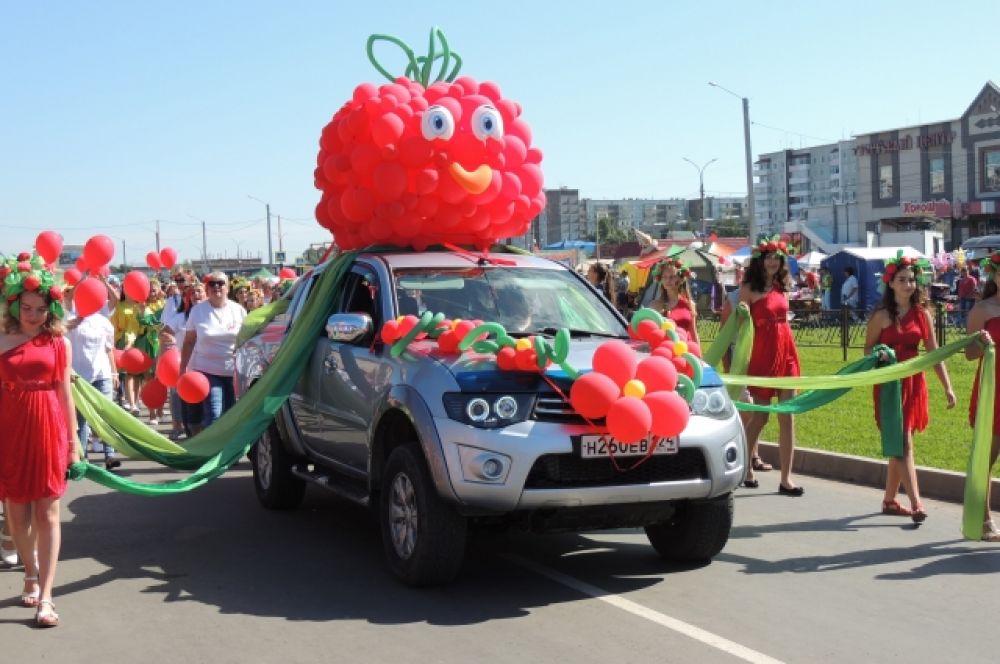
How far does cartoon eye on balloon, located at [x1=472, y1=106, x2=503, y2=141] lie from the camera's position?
26.9ft

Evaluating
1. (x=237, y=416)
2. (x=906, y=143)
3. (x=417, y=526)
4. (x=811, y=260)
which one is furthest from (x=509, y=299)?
(x=906, y=143)

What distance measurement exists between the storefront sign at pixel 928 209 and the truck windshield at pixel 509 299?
223 ft

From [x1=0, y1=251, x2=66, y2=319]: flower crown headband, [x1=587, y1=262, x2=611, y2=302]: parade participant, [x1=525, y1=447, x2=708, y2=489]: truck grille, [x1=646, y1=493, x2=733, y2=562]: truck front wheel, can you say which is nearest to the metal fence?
[x1=587, y1=262, x2=611, y2=302]: parade participant

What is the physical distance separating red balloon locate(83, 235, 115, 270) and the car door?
5.34 ft

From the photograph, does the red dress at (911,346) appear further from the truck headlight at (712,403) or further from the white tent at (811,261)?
the white tent at (811,261)

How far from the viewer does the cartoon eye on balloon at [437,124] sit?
8.03 metres

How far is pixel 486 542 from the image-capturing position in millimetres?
7828

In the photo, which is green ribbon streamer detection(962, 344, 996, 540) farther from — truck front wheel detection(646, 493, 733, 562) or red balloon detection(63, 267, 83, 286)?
red balloon detection(63, 267, 83, 286)

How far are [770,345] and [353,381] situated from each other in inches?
→ 143

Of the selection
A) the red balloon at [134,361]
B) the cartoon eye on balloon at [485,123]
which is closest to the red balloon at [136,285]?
the red balloon at [134,361]

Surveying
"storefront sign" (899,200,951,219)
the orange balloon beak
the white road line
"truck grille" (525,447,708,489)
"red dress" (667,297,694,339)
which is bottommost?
the white road line

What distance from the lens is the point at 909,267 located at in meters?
8.45

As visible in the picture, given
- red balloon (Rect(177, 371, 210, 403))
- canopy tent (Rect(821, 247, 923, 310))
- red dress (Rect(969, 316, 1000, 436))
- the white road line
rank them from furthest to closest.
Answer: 1. canopy tent (Rect(821, 247, 923, 310))
2. red balloon (Rect(177, 371, 210, 403))
3. red dress (Rect(969, 316, 1000, 436))
4. the white road line

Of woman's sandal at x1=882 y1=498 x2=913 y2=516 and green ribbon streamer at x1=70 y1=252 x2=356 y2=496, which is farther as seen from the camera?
woman's sandal at x1=882 y1=498 x2=913 y2=516
